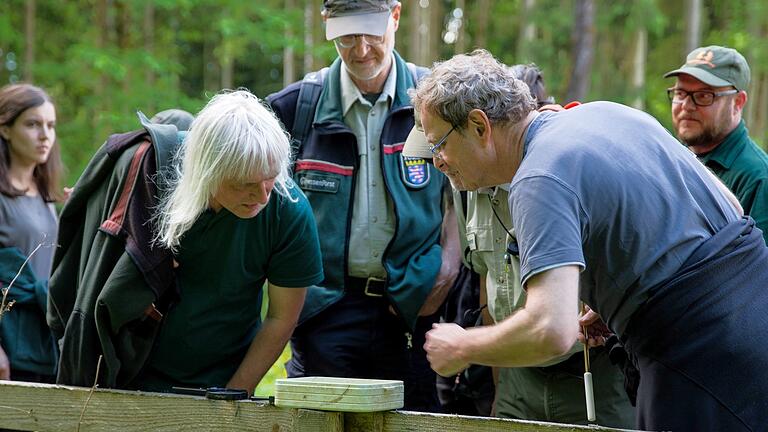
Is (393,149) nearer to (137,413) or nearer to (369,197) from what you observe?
(369,197)

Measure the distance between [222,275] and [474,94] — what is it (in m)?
1.26

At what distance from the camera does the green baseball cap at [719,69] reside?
448 centimetres

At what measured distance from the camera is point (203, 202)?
3.28 m

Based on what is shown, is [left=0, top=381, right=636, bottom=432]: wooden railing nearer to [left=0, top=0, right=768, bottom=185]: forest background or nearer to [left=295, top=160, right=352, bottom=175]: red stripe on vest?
[left=295, top=160, right=352, bottom=175]: red stripe on vest

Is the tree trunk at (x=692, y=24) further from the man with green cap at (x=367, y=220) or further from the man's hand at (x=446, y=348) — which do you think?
the man's hand at (x=446, y=348)

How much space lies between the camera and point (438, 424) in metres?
2.51

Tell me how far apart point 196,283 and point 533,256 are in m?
1.53

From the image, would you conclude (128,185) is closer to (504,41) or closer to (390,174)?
(390,174)

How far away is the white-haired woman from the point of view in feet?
10.5

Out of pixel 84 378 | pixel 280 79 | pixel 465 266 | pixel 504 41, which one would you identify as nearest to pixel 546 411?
pixel 465 266

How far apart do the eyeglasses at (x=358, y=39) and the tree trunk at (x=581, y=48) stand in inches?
448

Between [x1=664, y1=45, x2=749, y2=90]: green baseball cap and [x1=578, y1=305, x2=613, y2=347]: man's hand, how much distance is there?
185 cm

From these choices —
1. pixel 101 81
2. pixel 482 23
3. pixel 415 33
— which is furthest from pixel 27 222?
pixel 482 23

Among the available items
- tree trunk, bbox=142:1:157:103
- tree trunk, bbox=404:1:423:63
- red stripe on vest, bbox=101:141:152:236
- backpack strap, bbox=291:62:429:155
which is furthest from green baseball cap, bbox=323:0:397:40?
tree trunk, bbox=142:1:157:103
